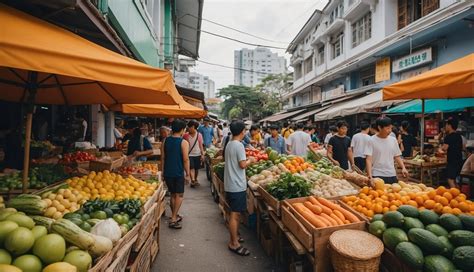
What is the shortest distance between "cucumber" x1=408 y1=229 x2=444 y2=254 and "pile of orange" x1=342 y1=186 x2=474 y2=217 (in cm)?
68

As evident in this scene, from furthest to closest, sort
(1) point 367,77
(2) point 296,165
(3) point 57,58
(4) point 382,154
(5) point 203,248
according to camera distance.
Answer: (1) point 367,77 → (2) point 296,165 → (4) point 382,154 → (5) point 203,248 → (3) point 57,58

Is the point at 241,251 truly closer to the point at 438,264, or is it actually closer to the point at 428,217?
the point at 428,217

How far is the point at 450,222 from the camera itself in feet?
9.51

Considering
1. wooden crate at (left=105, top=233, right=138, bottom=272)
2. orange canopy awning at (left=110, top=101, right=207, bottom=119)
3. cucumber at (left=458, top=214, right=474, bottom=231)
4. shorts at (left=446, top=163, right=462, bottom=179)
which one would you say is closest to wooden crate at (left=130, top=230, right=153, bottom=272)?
wooden crate at (left=105, top=233, right=138, bottom=272)

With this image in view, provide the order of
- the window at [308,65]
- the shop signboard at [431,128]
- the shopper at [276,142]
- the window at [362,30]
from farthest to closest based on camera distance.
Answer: the window at [308,65], the window at [362,30], the shop signboard at [431,128], the shopper at [276,142]

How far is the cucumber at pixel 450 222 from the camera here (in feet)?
9.40

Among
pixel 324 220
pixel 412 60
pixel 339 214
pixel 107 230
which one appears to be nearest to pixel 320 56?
pixel 412 60

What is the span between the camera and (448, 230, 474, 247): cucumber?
8.66ft

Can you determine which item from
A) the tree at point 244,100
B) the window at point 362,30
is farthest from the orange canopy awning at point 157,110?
the tree at point 244,100

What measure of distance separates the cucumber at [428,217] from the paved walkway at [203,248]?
2.11 m

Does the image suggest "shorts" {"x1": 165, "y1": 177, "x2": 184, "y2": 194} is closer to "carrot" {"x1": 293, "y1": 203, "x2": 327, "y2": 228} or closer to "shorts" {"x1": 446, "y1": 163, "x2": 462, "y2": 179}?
"carrot" {"x1": 293, "y1": 203, "x2": 327, "y2": 228}

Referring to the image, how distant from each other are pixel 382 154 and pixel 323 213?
237 cm

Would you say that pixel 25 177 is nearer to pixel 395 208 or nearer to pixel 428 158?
pixel 395 208

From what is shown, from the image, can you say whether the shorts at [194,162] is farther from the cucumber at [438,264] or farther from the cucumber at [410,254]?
the cucumber at [438,264]
